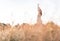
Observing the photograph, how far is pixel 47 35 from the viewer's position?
8.62 m

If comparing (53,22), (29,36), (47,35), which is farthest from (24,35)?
(53,22)

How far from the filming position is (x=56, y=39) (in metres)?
8.66

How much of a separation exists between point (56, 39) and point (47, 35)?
31cm

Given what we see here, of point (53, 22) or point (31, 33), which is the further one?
point (53, 22)

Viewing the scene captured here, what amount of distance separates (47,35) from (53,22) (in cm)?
205

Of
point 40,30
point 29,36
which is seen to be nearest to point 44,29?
point 40,30

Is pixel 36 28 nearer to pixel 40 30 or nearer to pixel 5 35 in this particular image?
pixel 40 30

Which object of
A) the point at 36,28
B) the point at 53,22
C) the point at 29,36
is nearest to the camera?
the point at 29,36

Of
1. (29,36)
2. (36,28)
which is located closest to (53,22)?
(36,28)

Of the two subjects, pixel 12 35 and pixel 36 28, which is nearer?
pixel 12 35

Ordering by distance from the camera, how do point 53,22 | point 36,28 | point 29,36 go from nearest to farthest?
point 29,36 → point 36,28 → point 53,22

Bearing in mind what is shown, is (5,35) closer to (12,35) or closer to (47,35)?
(12,35)

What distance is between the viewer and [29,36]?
848cm

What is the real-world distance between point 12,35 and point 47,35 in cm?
105
